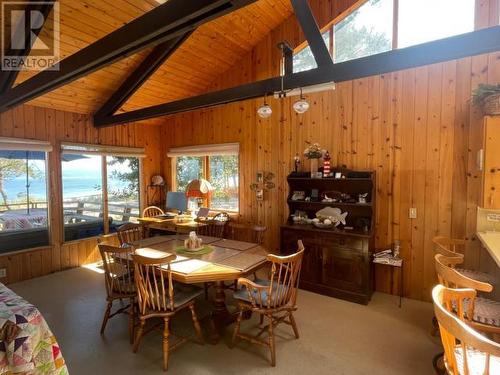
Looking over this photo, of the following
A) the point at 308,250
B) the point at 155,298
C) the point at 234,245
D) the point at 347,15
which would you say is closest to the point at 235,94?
the point at 234,245

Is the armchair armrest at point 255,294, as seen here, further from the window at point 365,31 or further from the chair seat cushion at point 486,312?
the window at point 365,31

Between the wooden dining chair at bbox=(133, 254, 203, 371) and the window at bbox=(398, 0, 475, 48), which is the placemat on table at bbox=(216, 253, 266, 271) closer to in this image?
the wooden dining chair at bbox=(133, 254, 203, 371)

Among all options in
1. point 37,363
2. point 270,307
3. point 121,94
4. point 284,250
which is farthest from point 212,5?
point 121,94

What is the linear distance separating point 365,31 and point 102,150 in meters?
4.65

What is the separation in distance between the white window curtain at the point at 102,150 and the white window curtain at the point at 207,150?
634 mm

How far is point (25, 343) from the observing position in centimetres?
155

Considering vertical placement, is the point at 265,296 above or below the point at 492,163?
below

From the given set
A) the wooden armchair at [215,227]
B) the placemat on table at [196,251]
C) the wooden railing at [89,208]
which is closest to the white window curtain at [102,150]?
the wooden railing at [89,208]

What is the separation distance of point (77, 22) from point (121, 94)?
54.6 inches

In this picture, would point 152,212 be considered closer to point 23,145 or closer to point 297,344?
point 23,145

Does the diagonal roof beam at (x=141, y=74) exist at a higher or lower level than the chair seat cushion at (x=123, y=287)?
higher

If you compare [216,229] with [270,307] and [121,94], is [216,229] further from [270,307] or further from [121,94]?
[121,94]

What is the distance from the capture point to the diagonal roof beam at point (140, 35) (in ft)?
5.78

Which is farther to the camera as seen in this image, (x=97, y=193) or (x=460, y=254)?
(x=97, y=193)
